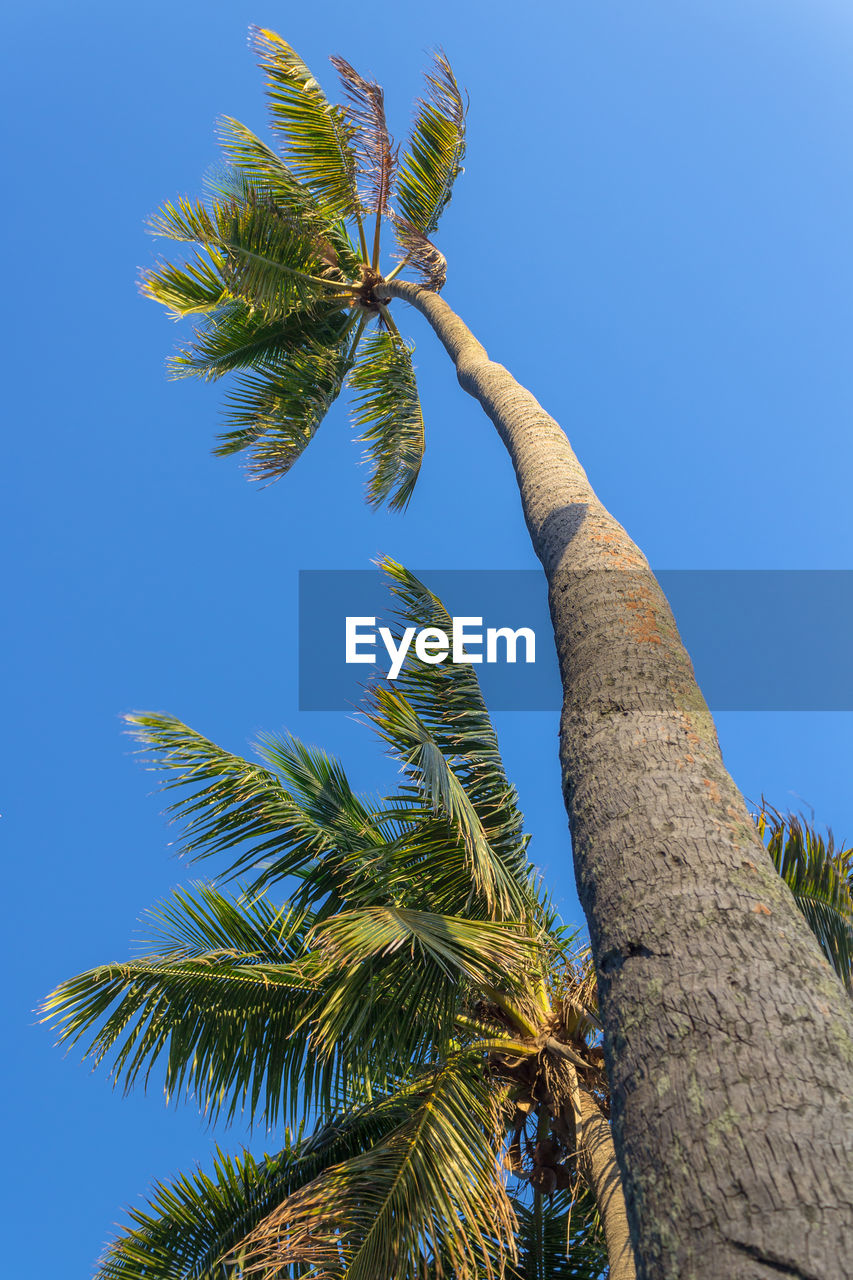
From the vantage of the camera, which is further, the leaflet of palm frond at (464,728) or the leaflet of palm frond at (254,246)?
the leaflet of palm frond at (254,246)

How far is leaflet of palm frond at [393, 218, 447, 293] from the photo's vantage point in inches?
338

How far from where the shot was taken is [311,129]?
28.6 feet

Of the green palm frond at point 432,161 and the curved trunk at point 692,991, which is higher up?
the green palm frond at point 432,161

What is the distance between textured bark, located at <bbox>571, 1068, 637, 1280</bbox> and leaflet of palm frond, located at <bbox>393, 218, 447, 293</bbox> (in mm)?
6719

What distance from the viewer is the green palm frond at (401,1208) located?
437 centimetres

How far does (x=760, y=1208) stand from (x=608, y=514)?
3133mm

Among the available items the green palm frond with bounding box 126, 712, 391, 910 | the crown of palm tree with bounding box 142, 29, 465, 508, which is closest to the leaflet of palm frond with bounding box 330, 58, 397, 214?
the crown of palm tree with bounding box 142, 29, 465, 508

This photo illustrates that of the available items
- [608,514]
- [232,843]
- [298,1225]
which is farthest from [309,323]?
[298,1225]

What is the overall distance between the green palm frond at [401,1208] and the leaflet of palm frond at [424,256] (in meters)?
6.90

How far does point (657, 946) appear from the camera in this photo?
7.14ft

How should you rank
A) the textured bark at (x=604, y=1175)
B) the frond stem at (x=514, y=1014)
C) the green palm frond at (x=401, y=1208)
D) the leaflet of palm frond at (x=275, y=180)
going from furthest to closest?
the leaflet of palm frond at (x=275, y=180) < the frond stem at (x=514, y=1014) < the textured bark at (x=604, y=1175) < the green palm frond at (x=401, y=1208)

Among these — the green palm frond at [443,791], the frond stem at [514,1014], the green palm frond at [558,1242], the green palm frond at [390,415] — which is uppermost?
the green palm frond at [390,415]

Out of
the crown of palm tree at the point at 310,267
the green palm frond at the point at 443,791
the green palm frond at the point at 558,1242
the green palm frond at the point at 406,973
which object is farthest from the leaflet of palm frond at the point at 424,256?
the green palm frond at the point at 558,1242

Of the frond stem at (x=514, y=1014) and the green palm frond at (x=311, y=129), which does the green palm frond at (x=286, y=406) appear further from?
the frond stem at (x=514, y=1014)
